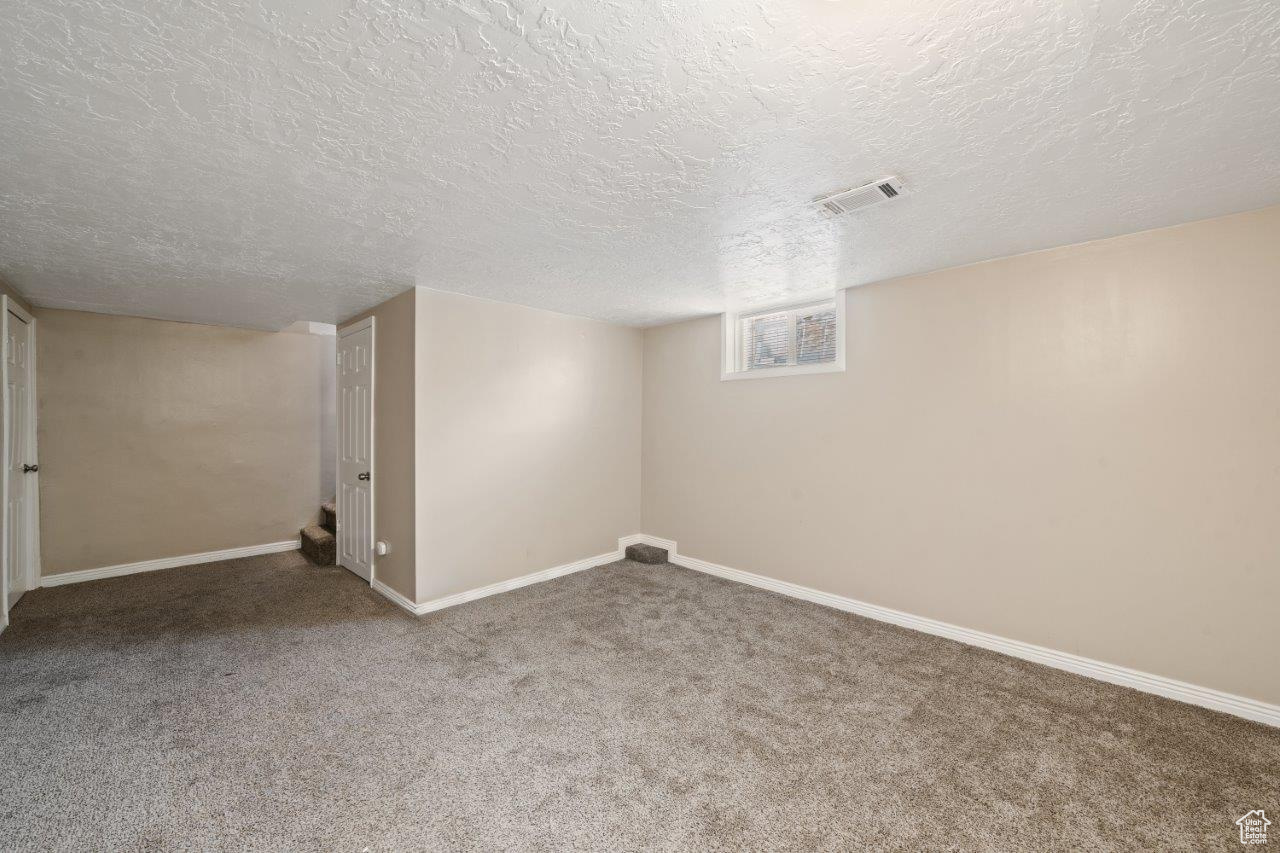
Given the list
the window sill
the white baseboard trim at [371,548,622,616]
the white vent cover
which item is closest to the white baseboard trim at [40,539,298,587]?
the white baseboard trim at [371,548,622,616]

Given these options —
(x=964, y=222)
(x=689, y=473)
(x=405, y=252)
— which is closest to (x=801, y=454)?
(x=689, y=473)

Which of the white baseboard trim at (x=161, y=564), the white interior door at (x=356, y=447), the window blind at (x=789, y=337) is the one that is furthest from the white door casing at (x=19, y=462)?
the window blind at (x=789, y=337)

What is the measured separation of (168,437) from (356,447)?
5.97ft

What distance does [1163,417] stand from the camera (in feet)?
7.82

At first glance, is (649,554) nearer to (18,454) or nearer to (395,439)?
(395,439)

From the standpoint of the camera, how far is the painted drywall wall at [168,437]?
3941 millimetres

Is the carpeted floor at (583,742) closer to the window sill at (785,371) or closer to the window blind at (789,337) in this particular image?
the window sill at (785,371)

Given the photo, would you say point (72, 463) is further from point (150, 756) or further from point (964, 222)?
point (964, 222)

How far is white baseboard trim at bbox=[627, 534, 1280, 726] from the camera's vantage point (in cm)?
221

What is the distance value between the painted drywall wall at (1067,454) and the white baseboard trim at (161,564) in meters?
4.76

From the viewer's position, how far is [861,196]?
2020 millimetres

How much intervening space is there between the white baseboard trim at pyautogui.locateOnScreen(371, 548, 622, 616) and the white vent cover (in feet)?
10.8

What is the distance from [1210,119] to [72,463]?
6.88m

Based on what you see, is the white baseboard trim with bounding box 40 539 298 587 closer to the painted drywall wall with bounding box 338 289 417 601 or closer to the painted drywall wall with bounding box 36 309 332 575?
the painted drywall wall with bounding box 36 309 332 575
